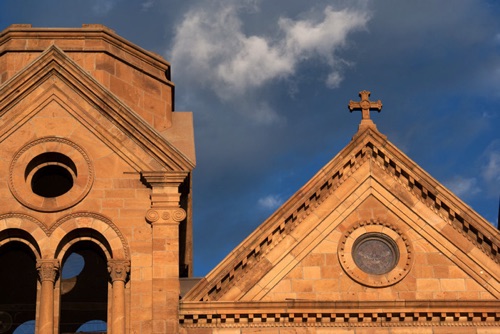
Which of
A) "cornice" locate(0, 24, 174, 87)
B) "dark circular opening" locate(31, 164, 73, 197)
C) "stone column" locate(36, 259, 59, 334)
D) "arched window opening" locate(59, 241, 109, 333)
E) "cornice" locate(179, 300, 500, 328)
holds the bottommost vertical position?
"cornice" locate(179, 300, 500, 328)

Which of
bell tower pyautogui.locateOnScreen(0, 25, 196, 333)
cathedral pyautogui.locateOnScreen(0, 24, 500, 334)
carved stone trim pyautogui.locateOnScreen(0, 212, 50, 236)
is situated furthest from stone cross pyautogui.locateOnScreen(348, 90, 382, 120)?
carved stone trim pyautogui.locateOnScreen(0, 212, 50, 236)

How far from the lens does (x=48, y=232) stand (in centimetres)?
4138

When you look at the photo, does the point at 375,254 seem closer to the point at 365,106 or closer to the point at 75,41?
the point at 365,106

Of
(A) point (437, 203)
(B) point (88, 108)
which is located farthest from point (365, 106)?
(B) point (88, 108)

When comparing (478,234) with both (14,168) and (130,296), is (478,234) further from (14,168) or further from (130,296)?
(14,168)

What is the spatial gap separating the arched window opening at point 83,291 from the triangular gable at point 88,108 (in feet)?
24.3

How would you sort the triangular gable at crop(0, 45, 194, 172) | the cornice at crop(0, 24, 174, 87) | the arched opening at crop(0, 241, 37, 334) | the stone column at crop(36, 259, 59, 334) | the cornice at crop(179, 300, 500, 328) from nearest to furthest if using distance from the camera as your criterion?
the stone column at crop(36, 259, 59, 334) < the cornice at crop(179, 300, 500, 328) < the triangular gable at crop(0, 45, 194, 172) < the cornice at crop(0, 24, 174, 87) < the arched opening at crop(0, 241, 37, 334)

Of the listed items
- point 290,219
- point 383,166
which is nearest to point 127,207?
point 290,219

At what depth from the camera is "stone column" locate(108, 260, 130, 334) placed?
132ft

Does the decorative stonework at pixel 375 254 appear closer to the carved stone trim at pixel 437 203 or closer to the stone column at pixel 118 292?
the carved stone trim at pixel 437 203

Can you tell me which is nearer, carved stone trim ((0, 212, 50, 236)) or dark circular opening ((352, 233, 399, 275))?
carved stone trim ((0, 212, 50, 236))

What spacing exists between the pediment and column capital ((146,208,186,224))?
5.53ft

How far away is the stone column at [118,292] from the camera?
40.3 meters

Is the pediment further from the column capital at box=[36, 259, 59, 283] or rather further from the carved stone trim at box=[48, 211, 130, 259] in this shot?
the column capital at box=[36, 259, 59, 283]
